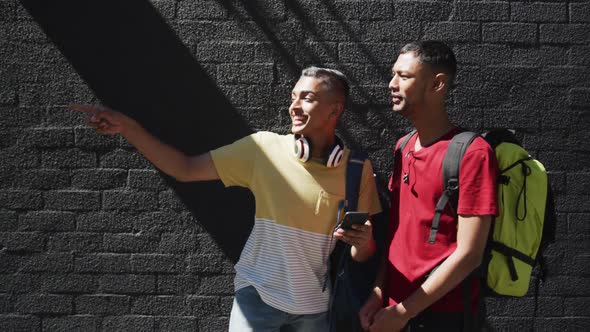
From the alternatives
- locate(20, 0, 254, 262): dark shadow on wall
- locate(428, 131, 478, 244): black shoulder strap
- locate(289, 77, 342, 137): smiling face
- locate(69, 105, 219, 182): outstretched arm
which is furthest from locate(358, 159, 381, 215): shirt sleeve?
locate(20, 0, 254, 262): dark shadow on wall

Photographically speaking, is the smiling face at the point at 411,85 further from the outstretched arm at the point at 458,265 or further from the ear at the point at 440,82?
the outstretched arm at the point at 458,265

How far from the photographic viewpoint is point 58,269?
4.51 m

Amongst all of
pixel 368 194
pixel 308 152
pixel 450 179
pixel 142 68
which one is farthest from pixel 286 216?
pixel 142 68

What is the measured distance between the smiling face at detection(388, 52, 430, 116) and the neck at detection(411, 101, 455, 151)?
0.17ft

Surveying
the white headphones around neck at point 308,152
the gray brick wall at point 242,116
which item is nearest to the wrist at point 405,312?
the white headphones around neck at point 308,152

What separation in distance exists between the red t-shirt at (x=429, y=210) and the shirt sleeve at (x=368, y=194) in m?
0.15

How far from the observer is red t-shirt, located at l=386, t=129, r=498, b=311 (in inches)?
115

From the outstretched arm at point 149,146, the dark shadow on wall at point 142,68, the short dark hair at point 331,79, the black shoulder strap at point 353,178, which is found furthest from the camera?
the dark shadow on wall at point 142,68

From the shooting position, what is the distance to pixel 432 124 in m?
3.25

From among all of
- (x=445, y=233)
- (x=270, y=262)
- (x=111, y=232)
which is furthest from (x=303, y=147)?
(x=111, y=232)

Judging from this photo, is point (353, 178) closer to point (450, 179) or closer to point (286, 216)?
point (286, 216)

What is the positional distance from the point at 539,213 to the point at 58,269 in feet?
9.75

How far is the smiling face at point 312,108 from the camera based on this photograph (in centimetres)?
333

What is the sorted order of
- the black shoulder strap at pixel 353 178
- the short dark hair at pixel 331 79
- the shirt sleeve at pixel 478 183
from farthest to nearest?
the short dark hair at pixel 331 79 < the black shoulder strap at pixel 353 178 < the shirt sleeve at pixel 478 183
